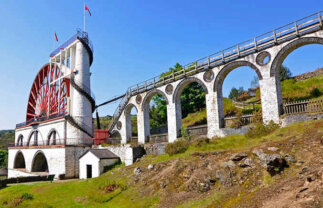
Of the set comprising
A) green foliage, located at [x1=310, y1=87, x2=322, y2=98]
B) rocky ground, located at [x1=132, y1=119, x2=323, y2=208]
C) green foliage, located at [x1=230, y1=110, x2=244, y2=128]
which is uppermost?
green foliage, located at [x1=310, y1=87, x2=322, y2=98]

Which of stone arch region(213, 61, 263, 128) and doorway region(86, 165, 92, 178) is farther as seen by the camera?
doorway region(86, 165, 92, 178)

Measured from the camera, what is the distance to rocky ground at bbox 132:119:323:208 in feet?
23.7

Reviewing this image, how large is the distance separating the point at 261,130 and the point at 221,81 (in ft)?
19.0

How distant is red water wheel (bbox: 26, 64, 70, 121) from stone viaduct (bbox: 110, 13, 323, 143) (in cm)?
1059

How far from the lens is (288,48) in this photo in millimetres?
15523

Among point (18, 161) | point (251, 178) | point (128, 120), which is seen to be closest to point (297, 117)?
point (251, 178)

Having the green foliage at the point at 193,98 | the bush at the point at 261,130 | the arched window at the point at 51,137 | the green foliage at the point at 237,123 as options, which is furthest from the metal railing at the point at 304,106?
the arched window at the point at 51,137

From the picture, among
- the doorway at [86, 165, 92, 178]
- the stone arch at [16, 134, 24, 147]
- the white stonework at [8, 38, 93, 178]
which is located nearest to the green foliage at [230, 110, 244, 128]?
the doorway at [86, 165, 92, 178]

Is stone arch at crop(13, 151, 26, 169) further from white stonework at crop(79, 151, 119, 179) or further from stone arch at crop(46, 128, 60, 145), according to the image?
white stonework at crop(79, 151, 119, 179)

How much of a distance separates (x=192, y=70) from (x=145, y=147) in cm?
828

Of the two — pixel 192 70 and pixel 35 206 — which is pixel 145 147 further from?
pixel 35 206

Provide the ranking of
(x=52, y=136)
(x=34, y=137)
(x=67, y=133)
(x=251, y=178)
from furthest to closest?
(x=34, y=137) < (x=52, y=136) < (x=67, y=133) < (x=251, y=178)

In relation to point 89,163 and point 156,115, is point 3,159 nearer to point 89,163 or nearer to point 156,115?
point 156,115

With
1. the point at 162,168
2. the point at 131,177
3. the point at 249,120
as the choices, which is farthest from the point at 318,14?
the point at 131,177
